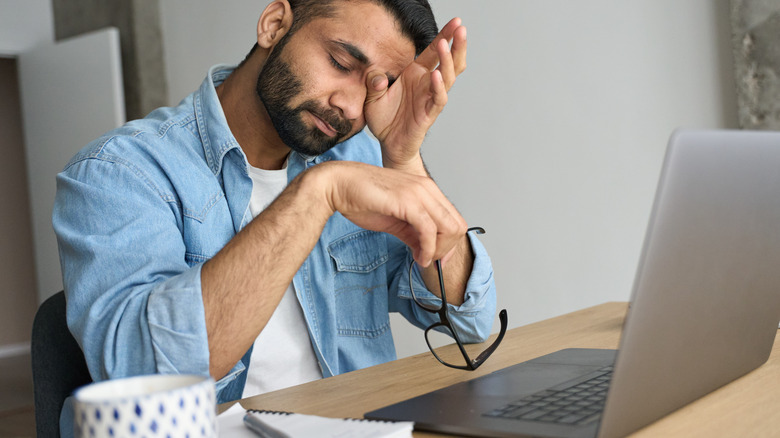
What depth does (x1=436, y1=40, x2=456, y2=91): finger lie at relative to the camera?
1156 mm

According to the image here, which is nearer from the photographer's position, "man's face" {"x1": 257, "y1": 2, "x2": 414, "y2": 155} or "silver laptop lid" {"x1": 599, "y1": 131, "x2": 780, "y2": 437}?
"silver laptop lid" {"x1": 599, "y1": 131, "x2": 780, "y2": 437}

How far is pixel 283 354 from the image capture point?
124 centimetres

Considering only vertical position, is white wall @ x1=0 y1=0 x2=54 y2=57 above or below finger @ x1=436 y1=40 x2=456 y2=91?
above

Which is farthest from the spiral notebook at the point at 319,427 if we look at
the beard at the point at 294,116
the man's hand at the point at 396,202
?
the beard at the point at 294,116

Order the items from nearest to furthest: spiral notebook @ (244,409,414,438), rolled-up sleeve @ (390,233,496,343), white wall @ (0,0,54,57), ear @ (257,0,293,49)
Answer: spiral notebook @ (244,409,414,438) → rolled-up sleeve @ (390,233,496,343) → ear @ (257,0,293,49) → white wall @ (0,0,54,57)

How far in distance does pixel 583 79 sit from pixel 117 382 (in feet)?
7.83

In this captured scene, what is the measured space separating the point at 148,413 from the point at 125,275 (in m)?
0.52

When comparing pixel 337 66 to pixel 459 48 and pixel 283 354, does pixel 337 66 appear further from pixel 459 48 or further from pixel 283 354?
pixel 283 354

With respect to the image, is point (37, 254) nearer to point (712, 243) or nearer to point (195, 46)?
point (195, 46)

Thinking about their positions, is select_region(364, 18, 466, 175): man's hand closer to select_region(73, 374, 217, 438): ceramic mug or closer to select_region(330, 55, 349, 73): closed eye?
select_region(330, 55, 349, 73): closed eye

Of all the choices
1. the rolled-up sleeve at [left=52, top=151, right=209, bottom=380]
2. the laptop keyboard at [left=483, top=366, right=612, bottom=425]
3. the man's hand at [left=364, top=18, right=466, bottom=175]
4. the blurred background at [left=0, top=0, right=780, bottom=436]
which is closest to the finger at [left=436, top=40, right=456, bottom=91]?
the man's hand at [left=364, top=18, right=466, bottom=175]

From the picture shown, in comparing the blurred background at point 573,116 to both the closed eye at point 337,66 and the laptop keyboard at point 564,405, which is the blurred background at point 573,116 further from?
the laptop keyboard at point 564,405

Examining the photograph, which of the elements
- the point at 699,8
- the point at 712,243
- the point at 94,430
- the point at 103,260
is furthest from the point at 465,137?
the point at 94,430

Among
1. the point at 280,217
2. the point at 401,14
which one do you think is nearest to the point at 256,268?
the point at 280,217
